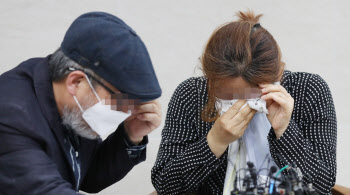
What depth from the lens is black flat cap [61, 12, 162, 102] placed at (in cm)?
132

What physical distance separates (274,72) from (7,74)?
0.91m

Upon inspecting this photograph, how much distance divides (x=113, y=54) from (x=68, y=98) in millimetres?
235

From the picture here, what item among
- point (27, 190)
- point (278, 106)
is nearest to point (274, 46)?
point (278, 106)

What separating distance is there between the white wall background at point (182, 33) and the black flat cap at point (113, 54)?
182 cm

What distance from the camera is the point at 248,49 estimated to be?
1.58 meters

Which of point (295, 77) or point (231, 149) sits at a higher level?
point (295, 77)

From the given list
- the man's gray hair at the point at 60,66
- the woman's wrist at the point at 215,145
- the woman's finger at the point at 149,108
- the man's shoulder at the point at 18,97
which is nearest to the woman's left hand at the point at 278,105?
the woman's wrist at the point at 215,145

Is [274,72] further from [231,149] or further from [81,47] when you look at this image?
[81,47]

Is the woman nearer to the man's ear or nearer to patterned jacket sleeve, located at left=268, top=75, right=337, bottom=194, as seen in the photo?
patterned jacket sleeve, located at left=268, top=75, right=337, bottom=194

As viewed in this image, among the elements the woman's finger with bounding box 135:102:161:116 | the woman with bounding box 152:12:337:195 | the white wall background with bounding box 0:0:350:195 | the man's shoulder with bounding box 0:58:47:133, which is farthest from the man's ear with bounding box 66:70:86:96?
the white wall background with bounding box 0:0:350:195

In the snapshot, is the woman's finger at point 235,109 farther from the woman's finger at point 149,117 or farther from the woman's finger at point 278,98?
the woman's finger at point 149,117

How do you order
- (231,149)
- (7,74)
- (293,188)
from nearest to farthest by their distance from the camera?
(293,188) → (7,74) → (231,149)

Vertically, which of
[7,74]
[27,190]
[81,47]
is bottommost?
[27,190]

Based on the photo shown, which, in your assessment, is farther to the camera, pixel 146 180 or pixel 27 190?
pixel 146 180
